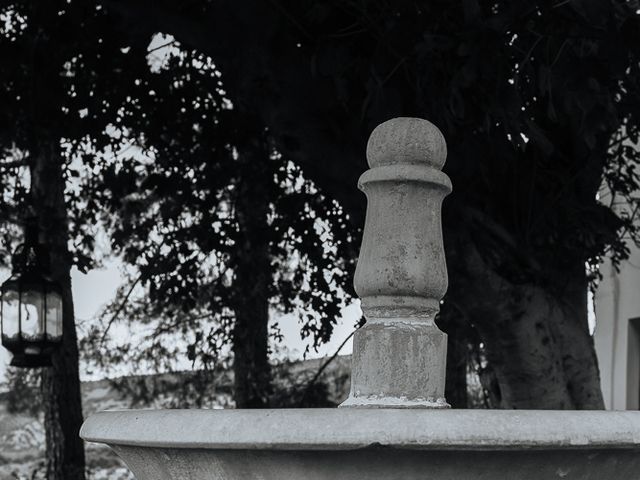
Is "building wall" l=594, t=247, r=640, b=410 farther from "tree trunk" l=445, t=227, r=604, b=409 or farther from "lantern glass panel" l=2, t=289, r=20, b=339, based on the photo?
"lantern glass panel" l=2, t=289, r=20, b=339

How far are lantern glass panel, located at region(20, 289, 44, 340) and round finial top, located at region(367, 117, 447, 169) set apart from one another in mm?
4555

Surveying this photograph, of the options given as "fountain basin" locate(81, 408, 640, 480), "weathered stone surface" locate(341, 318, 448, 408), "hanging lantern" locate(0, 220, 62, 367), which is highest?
"hanging lantern" locate(0, 220, 62, 367)

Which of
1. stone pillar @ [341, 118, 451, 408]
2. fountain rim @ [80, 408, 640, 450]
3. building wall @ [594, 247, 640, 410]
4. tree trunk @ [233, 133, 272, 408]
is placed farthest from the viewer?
building wall @ [594, 247, 640, 410]

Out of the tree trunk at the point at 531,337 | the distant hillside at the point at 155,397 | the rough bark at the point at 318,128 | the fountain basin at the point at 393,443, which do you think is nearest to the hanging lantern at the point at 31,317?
the rough bark at the point at 318,128

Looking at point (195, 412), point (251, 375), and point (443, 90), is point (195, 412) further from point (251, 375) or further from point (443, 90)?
point (251, 375)

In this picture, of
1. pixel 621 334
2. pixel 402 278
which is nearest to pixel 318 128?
pixel 402 278

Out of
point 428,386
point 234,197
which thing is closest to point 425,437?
point 428,386

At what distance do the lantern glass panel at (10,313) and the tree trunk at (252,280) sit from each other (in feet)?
6.99

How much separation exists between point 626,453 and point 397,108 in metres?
2.91

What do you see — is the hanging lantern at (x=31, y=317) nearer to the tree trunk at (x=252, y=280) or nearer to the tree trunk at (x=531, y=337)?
the tree trunk at (x=252, y=280)

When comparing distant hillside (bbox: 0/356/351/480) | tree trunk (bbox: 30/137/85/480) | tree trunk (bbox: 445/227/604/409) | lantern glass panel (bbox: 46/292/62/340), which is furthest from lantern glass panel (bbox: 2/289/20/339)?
tree trunk (bbox: 30/137/85/480)

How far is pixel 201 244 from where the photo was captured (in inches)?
333

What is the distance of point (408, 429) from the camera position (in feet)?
5.82

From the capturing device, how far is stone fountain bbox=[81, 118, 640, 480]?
1793 millimetres
